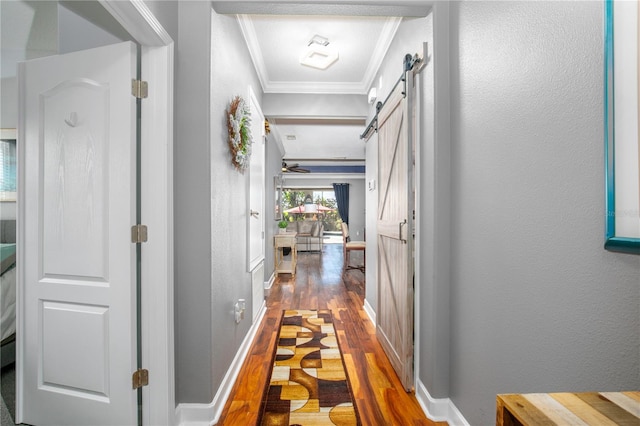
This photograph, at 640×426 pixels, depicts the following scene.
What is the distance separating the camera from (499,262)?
1272mm

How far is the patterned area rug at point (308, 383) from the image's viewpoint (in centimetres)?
173

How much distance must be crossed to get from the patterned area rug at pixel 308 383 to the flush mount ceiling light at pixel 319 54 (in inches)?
102

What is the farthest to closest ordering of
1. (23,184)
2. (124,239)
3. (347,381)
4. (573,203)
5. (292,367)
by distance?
(292,367) → (347,381) → (23,184) → (124,239) → (573,203)

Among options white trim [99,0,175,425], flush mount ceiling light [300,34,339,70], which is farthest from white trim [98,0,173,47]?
flush mount ceiling light [300,34,339,70]

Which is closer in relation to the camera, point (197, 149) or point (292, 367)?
point (197, 149)

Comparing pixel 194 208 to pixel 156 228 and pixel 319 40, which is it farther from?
pixel 319 40

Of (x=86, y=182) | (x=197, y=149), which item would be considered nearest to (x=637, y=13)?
(x=197, y=149)

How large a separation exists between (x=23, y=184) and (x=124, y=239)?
0.70m

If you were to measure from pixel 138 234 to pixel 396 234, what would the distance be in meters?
1.68

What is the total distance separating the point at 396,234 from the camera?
2.26m

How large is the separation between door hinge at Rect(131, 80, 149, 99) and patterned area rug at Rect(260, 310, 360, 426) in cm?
189

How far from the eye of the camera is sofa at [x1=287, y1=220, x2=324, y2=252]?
9.61 metres

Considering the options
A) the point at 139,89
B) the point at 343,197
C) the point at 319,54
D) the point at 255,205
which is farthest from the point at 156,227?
the point at 343,197

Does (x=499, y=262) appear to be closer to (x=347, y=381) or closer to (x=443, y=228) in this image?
(x=443, y=228)
